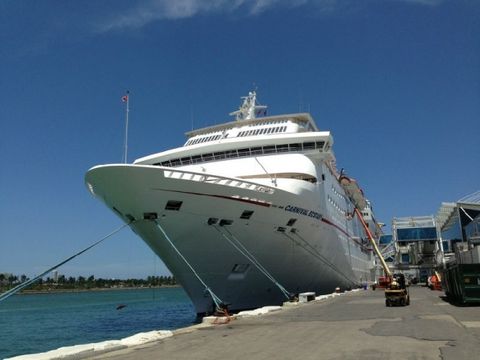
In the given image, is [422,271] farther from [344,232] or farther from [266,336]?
[266,336]

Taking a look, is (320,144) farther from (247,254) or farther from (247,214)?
(247,254)

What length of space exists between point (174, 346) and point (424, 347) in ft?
16.1

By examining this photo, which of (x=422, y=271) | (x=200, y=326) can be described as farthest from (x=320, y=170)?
(x=422, y=271)

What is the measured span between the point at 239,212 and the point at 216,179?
184 cm

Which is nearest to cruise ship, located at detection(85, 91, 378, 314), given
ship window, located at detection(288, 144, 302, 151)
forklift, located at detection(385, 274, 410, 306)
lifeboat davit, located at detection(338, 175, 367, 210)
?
ship window, located at detection(288, 144, 302, 151)

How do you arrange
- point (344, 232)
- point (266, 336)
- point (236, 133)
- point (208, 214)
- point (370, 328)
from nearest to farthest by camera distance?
point (266, 336), point (370, 328), point (208, 214), point (236, 133), point (344, 232)

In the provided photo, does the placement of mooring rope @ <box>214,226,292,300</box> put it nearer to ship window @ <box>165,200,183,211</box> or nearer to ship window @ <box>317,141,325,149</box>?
ship window @ <box>165,200,183,211</box>

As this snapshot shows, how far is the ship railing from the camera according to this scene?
685 inches

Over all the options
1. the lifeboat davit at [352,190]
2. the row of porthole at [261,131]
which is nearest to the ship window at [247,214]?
the row of porthole at [261,131]

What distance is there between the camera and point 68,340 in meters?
22.1

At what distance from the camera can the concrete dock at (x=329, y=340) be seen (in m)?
7.93

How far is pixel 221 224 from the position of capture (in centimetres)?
1889

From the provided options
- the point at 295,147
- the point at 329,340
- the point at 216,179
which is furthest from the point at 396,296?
the point at 295,147

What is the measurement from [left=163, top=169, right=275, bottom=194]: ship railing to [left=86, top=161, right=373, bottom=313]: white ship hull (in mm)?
39
